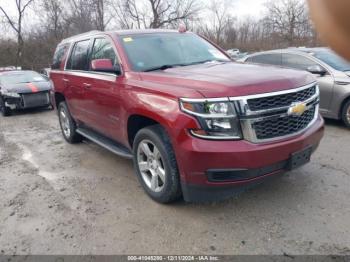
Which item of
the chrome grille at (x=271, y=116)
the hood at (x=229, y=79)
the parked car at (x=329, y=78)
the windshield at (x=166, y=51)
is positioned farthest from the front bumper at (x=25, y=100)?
the chrome grille at (x=271, y=116)

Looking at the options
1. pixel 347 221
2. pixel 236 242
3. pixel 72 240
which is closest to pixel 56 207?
pixel 72 240

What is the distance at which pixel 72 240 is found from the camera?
10.2 feet

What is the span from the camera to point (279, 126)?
3.06 m

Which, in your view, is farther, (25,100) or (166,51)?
(25,100)

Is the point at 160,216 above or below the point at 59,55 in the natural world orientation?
below

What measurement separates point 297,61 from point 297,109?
4534 mm

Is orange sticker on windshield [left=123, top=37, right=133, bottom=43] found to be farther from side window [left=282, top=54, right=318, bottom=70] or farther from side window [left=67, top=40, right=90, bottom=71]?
side window [left=282, top=54, right=318, bottom=70]

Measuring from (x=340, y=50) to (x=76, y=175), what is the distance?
4.22 metres

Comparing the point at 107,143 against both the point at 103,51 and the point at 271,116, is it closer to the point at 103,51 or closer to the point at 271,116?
the point at 103,51

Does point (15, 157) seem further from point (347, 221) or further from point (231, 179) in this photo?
point (347, 221)

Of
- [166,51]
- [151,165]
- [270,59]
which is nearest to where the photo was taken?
[151,165]

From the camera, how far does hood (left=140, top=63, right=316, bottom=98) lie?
9.55 ft

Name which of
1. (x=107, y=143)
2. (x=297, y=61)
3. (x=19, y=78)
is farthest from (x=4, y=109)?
(x=297, y=61)

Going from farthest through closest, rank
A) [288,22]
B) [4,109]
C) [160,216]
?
[288,22] < [4,109] < [160,216]
